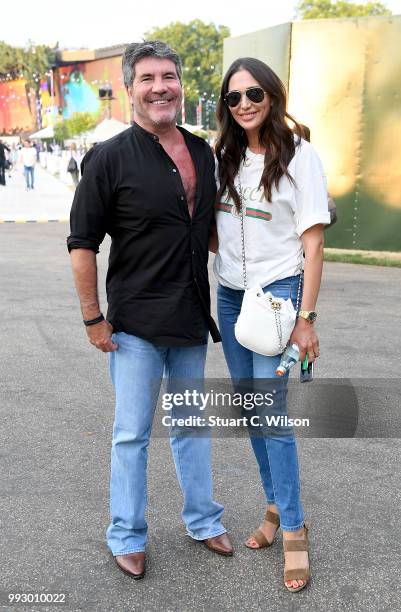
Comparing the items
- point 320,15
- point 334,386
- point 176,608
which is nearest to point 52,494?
point 176,608

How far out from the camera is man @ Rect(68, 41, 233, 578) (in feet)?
8.61

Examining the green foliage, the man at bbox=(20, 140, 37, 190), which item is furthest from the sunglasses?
the green foliage

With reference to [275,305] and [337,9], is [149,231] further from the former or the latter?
[337,9]

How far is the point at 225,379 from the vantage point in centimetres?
529

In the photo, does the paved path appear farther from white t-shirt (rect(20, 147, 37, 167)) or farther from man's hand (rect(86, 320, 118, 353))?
man's hand (rect(86, 320, 118, 353))

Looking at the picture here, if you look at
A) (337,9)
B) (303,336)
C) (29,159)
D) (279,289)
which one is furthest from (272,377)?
(337,9)

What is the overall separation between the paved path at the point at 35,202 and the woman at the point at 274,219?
1392cm

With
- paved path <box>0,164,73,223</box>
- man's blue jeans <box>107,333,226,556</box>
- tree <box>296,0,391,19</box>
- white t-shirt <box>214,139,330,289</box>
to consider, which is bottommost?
paved path <box>0,164,73,223</box>

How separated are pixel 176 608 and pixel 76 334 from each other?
4164 mm

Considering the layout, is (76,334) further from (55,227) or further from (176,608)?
(55,227)

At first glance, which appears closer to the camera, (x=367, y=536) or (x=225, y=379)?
(x=367, y=536)

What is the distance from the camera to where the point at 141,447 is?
110 inches

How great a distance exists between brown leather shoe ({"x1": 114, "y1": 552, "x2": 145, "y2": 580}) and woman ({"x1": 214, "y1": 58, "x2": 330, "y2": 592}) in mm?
573

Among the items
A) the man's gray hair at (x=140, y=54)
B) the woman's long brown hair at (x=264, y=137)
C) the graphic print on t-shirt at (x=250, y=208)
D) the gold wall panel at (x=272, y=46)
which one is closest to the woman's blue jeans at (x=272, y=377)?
the graphic print on t-shirt at (x=250, y=208)
